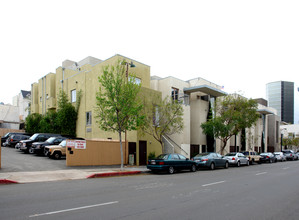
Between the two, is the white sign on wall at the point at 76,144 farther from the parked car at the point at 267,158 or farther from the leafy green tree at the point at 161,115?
the parked car at the point at 267,158

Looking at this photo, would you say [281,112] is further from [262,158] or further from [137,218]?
[137,218]

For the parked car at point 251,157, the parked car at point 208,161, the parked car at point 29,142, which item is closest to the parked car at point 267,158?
the parked car at point 251,157

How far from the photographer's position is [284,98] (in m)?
138

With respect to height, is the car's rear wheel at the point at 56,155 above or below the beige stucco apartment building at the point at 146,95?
below

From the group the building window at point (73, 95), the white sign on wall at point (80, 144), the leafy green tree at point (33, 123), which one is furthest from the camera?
the leafy green tree at point (33, 123)

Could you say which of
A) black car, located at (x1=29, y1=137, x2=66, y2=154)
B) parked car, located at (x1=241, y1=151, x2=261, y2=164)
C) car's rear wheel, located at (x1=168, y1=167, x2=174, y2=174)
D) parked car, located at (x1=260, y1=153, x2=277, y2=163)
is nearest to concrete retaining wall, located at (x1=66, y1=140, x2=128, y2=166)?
car's rear wheel, located at (x1=168, y1=167, x2=174, y2=174)

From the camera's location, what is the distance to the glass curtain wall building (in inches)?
5364

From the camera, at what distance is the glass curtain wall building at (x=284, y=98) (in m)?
136

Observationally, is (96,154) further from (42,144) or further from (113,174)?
(42,144)

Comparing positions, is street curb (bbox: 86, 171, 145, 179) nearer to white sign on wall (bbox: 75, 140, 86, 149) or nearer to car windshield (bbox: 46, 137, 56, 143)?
white sign on wall (bbox: 75, 140, 86, 149)

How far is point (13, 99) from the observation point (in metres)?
78.5

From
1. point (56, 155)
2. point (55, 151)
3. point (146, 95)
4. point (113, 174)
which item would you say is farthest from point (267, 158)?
point (55, 151)

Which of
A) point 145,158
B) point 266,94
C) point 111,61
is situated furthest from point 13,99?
point 266,94

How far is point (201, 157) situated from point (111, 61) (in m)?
12.8
